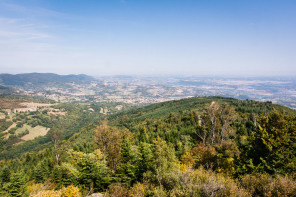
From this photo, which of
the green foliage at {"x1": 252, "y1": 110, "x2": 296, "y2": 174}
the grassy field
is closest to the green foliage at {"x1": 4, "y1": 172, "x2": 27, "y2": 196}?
the green foliage at {"x1": 252, "y1": 110, "x2": 296, "y2": 174}

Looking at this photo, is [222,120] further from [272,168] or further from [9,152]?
[9,152]

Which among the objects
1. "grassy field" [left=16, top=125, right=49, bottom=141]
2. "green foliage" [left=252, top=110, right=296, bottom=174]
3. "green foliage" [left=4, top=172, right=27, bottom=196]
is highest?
"green foliage" [left=252, top=110, right=296, bottom=174]

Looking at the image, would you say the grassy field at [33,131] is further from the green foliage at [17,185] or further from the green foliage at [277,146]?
the green foliage at [277,146]

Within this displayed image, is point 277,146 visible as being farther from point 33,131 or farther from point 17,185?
point 33,131

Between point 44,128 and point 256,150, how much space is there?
9228 inches

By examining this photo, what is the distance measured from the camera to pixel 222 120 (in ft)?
139

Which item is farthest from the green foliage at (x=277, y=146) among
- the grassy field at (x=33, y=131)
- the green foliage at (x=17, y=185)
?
the grassy field at (x=33, y=131)

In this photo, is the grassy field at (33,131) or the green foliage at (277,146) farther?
the grassy field at (33,131)

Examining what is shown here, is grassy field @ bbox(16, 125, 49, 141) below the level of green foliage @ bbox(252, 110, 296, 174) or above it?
below

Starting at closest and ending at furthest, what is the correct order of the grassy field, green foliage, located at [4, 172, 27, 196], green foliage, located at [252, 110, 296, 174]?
green foliage, located at [252, 110, 296, 174] → green foliage, located at [4, 172, 27, 196] → the grassy field

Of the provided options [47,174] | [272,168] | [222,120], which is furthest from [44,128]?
[272,168]

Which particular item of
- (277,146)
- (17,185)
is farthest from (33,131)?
(277,146)

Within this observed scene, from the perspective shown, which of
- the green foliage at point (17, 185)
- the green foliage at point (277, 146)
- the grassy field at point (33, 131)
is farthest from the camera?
the grassy field at point (33, 131)

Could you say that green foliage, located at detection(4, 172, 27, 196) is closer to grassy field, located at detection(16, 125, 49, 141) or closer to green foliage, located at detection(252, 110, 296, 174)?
green foliage, located at detection(252, 110, 296, 174)
